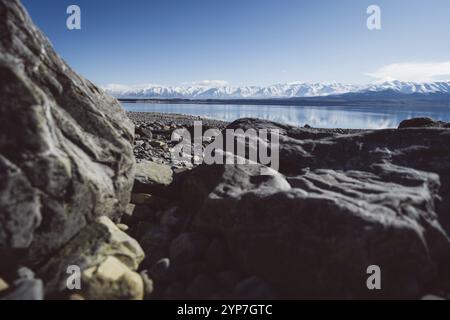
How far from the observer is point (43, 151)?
3332 mm

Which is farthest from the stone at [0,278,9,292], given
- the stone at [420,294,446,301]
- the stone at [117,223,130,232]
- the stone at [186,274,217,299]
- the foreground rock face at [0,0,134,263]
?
the stone at [420,294,446,301]

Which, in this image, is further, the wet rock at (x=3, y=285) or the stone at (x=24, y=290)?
the wet rock at (x=3, y=285)

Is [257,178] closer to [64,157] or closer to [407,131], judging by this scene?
[64,157]

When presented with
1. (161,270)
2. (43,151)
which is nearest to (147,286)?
(161,270)

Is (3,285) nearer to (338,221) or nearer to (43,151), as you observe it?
(43,151)

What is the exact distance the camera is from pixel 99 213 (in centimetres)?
390

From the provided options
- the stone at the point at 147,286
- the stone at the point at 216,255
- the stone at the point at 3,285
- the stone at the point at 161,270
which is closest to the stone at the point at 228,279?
the stone at the point at 216,255

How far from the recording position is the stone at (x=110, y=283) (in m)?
3.15

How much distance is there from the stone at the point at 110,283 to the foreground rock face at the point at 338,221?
1.08m

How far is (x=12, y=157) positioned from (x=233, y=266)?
7.80ft

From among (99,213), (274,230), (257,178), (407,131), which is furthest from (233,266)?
(407,131)

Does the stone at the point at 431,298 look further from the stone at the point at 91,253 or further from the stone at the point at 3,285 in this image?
the stone at the point at 3,285

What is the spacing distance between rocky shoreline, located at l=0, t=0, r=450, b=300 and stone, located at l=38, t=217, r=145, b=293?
0.04 feet
